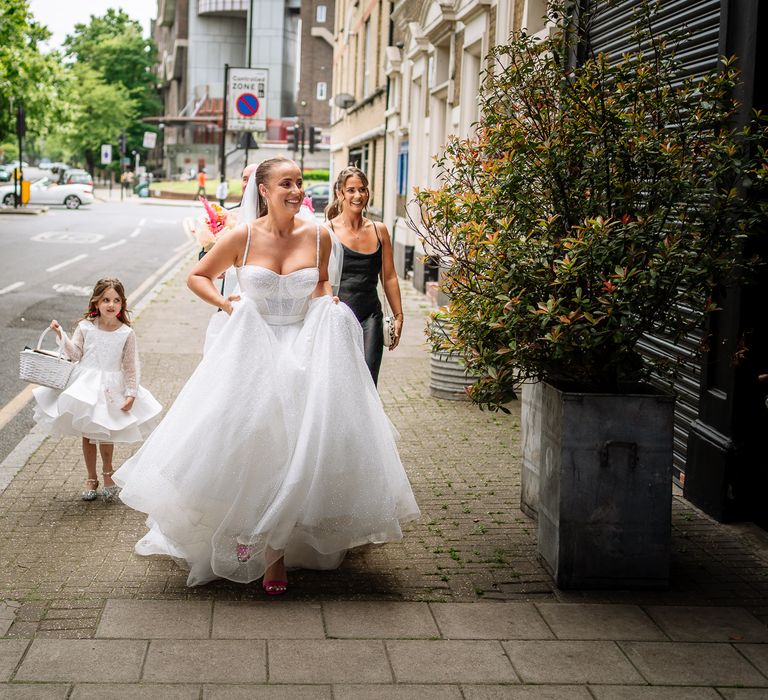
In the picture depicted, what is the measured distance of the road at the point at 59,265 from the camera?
11.7 meters

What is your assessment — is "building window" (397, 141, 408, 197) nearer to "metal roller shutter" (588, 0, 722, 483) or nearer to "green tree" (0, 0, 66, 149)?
"metal roller shutter" (588, 0, 722, 483)

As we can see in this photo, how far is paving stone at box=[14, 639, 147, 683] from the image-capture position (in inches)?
161

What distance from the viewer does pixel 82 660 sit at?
167 inches

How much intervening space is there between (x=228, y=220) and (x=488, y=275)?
9.61 feet

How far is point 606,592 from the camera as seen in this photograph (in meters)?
5.31

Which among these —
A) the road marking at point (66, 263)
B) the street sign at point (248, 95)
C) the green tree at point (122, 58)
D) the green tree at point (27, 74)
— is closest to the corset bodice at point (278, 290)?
the road marking at point (66, 263)

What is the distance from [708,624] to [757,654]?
1.20 feet

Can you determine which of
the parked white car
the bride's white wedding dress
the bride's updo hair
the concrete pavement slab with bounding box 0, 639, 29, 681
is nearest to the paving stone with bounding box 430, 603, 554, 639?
the bride's white wedding dress

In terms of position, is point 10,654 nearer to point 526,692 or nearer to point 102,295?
point 526,692

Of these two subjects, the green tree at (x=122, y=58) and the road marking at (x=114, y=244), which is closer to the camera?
the road marking at (x=114, y=244)

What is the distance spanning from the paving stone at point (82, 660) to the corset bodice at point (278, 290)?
174cm

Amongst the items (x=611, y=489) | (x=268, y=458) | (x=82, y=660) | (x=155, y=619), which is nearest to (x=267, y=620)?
(x=155, y=619)

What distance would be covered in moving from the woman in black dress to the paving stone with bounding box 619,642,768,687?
3.34 metres

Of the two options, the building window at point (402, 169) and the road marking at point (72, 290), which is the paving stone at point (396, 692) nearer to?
the road marking at point (72, 290)
